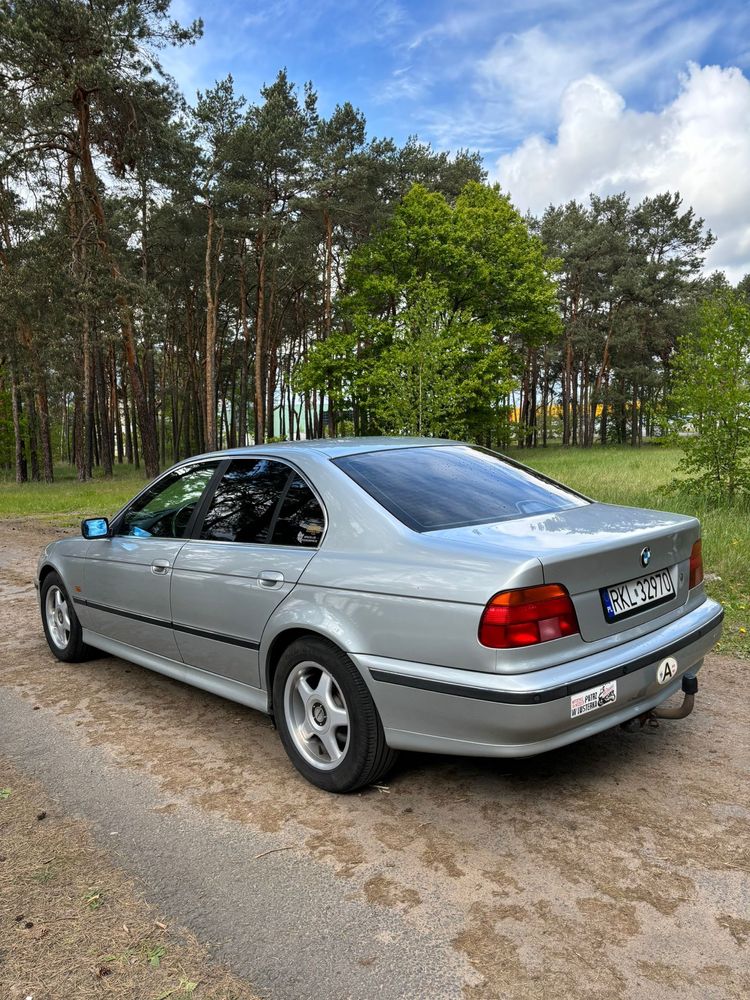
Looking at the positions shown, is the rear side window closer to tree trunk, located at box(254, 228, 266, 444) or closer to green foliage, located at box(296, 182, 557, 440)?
green foliage, located at box(296, 182, 557, 440)

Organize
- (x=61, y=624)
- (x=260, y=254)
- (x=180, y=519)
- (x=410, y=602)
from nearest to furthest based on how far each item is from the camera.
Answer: (x=410, y=602)
(x=180, y=519)
(x=61, y=624)
(x=260, y=254)

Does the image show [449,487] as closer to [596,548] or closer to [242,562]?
[596,548]

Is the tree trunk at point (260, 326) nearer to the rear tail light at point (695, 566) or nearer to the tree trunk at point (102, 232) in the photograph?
the tree trunk at point (102, 232)

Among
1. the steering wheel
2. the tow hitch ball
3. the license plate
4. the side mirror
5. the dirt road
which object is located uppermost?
the steering wheel

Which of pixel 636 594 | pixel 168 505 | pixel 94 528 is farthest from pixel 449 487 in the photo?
pixel 94 528

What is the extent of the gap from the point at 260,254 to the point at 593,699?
3094cm

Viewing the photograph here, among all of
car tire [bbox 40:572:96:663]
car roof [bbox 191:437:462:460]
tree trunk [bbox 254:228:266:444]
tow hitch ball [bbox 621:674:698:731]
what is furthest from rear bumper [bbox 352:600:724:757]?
tree trunk [bbox 254:228:266:444]

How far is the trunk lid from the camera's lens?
2.83 meters

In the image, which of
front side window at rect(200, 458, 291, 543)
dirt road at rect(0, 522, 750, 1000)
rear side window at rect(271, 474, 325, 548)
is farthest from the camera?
front side window at rect(200, 458, 291, 543)

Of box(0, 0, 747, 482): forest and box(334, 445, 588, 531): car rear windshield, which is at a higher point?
box(0, 0, 747, 482): forest

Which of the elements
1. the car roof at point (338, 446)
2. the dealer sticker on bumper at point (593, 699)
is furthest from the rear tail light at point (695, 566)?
the car roof at point (338, 446)

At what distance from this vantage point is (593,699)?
281cm

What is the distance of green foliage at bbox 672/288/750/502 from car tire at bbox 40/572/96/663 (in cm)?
906

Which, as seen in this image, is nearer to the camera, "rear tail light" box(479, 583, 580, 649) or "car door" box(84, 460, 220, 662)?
"rear tail light" box(479, 583, 580, 649)
